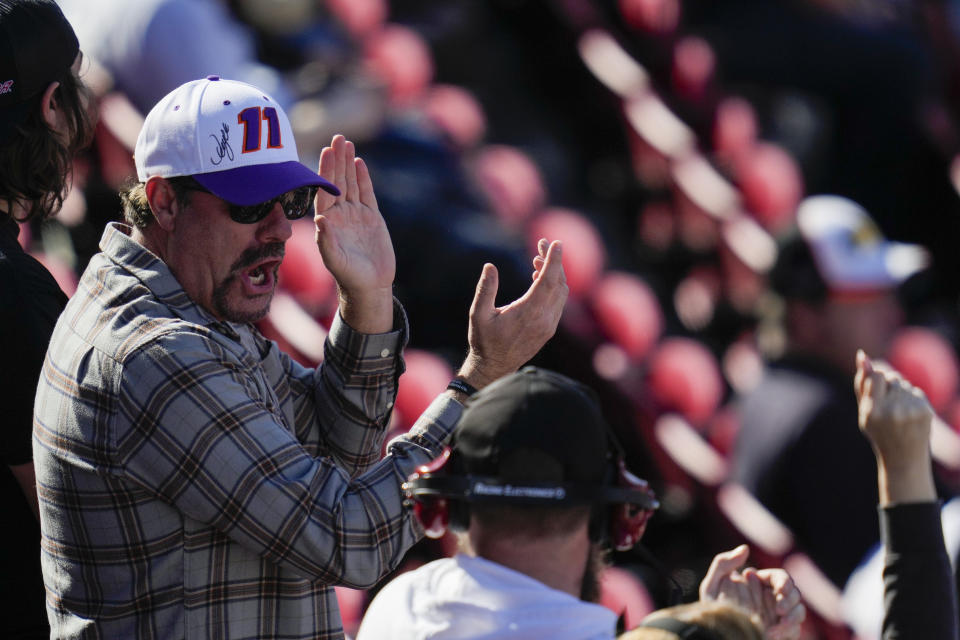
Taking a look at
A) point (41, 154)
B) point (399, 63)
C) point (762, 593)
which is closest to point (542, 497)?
point (762, 593)

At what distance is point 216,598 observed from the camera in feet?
6.20

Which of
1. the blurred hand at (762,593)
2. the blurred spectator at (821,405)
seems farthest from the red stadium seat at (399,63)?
the blurred hand at (762,593)

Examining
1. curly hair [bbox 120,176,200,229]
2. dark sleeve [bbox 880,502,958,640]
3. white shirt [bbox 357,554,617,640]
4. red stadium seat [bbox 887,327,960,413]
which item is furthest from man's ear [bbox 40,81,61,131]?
red stadium seat [bbox 887,327,960,413]

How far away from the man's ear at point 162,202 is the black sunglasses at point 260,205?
2 centimetres

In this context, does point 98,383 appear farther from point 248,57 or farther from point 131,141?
point 248,57

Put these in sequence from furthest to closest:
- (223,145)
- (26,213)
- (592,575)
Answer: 1. (26,213)
2. (223,145)
3. (592,575)

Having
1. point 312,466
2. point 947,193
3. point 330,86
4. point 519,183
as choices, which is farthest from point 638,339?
point 312,466

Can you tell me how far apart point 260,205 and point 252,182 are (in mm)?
39

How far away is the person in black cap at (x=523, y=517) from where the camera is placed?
147cm

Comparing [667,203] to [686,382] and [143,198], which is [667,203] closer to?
[686,382]

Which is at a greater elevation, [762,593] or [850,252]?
[762,593]

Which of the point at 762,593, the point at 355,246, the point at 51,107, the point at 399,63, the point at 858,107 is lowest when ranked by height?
the point at 858,107

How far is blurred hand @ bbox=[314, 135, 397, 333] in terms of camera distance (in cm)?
213

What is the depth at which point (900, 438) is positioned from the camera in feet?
5.69
